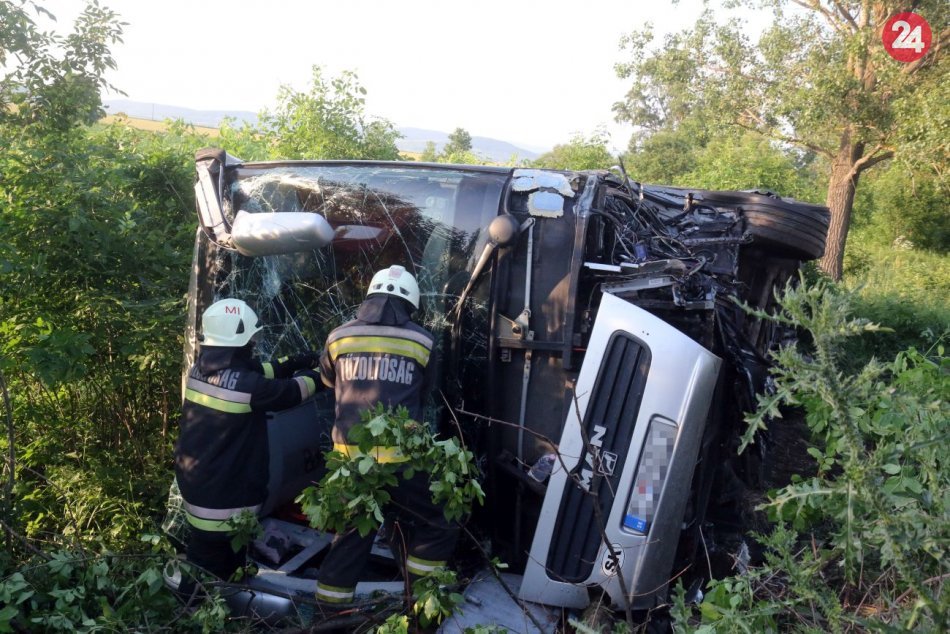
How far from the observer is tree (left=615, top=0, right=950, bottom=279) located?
13180 mm

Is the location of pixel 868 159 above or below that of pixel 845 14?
below

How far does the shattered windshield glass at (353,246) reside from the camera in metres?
3.38

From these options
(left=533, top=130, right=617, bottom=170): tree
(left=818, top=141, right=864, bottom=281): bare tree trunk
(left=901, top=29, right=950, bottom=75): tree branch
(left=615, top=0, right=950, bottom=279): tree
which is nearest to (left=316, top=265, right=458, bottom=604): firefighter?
(left=533, top=130, right=617, bottom=170): tree

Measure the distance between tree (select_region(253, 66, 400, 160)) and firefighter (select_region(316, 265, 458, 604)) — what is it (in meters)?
5.21

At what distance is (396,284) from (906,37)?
558 inches

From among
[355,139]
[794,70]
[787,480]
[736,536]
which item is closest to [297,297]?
[736,536]

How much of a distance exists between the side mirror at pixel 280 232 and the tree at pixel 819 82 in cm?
1075

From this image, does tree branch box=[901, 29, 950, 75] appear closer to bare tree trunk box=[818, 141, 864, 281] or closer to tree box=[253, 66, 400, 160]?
bare tree trunk box=[818, 141, 864, 281]

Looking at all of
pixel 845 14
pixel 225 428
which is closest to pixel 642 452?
pixel 225 428

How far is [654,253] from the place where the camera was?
358 centimetres

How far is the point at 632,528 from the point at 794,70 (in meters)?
14.4

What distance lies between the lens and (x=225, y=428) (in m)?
3.37

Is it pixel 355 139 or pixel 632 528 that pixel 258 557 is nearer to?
pixel 632 528

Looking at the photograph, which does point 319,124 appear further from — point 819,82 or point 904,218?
point 904,218
